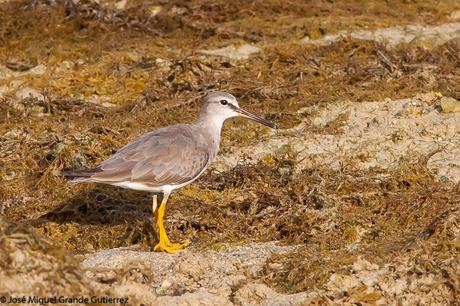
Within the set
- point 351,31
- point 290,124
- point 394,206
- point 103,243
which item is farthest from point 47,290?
point 351,31

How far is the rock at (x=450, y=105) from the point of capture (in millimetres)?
9172

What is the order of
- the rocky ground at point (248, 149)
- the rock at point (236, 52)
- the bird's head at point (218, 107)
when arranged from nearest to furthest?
the rocky ground at point (248, 149) → the bird's head at point (218, 107) → the rock at point (236, 52)

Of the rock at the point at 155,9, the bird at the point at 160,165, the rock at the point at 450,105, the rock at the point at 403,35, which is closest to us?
the bird at the point at 160,165

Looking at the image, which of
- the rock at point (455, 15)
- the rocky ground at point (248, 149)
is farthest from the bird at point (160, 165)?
the rock at point (455, 15)

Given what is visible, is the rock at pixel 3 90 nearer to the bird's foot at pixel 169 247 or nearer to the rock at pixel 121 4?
the rock at pixel 121 4

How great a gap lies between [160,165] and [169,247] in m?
0.70

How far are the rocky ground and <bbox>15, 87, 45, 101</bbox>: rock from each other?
0.07m

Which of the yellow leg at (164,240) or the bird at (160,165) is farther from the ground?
the bird at (160,165)

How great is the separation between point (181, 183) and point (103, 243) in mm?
790

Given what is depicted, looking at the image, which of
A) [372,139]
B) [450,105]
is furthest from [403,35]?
[372,139]

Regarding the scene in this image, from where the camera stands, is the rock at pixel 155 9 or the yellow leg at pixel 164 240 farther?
the rock at pixel 155 9

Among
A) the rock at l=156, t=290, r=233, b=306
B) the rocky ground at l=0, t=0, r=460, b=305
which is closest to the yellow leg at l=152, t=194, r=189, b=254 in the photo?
the rocky ground at l=0, t=0, r=460, b=305

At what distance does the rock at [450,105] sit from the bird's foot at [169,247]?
324cm

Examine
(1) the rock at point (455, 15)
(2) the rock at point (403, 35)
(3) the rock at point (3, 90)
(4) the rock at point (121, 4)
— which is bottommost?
(4) the rock at point (121, 4)
